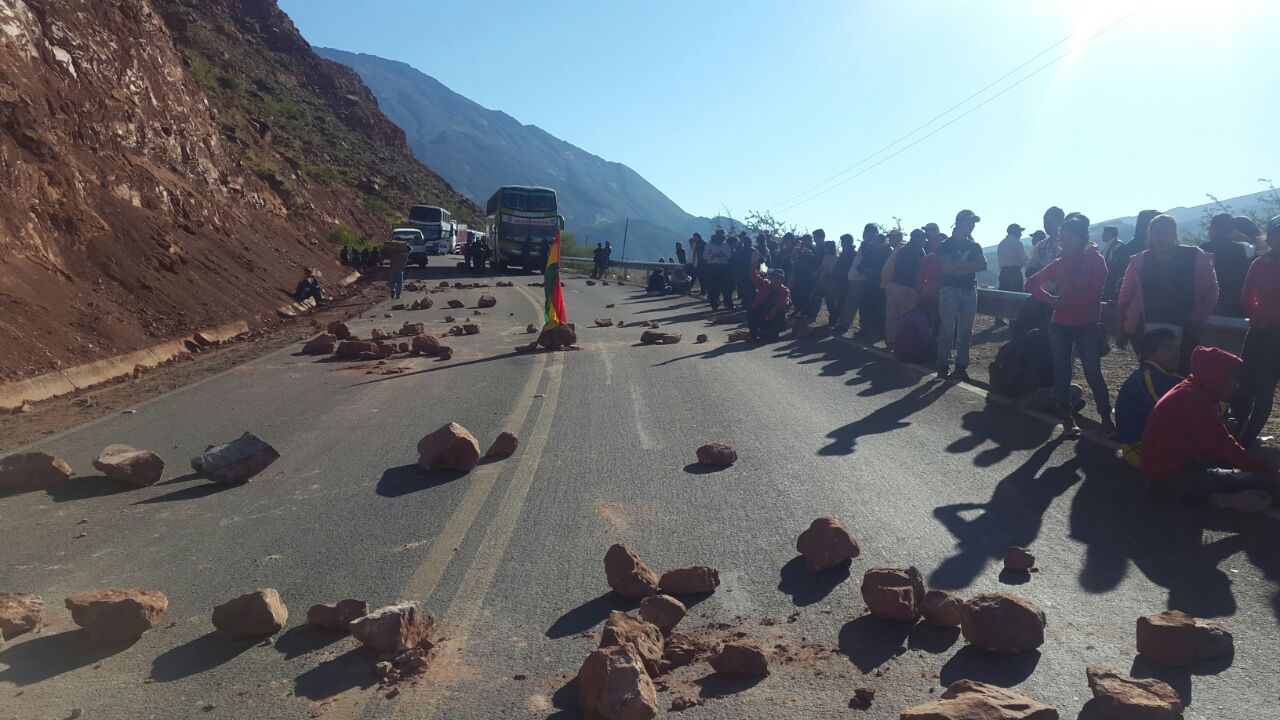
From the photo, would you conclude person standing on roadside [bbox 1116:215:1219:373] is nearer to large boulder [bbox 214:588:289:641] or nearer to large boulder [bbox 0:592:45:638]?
large boulder [bbox 214:588:289:641]

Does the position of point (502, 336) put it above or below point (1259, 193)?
below

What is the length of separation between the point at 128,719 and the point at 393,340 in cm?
1338

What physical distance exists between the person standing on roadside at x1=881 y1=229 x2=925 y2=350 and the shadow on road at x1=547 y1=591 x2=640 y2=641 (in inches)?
383

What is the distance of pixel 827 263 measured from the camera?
715 inches

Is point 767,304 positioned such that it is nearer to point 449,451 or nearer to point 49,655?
point 449,451

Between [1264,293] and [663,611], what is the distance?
5.32 meters

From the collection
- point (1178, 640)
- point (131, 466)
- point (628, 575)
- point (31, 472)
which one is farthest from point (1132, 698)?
point (31, 472)

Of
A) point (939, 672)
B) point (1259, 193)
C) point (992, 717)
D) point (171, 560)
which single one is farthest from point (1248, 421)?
point (1259, 193)

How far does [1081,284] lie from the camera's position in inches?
334

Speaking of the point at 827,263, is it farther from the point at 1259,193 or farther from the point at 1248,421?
the point at 1259,193

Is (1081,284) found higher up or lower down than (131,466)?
higher up

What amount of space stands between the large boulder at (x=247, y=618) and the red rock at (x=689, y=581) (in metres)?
1.75

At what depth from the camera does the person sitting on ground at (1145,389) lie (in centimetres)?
683

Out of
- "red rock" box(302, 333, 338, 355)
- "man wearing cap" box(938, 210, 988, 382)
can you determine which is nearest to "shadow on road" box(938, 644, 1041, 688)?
"man wearing cap" box(938, 210, 988, 382)
